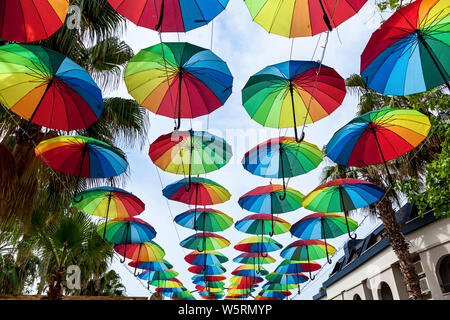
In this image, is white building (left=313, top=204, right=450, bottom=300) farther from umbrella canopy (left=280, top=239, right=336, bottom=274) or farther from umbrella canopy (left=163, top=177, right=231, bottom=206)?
umbrella canopy (left=163, top=177, right=231, bottom=206)

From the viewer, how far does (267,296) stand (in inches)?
922

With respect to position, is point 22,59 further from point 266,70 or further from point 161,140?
point 266,70

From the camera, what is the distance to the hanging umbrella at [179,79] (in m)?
5.52

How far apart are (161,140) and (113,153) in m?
1.19

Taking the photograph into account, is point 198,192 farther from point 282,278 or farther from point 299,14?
point 282,278

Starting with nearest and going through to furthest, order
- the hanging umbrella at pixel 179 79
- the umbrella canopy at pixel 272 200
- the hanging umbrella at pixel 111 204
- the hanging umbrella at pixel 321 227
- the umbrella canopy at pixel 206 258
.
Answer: the hanging umbrella at pixel 179 79 < the hanging umbrella at pixel 111 204 < the umbrella canopy at pixel 272 200 < the hanging umbrella at pixel 321 227 < the umbrella canopy at pixel 206 258

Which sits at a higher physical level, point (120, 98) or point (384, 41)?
point (120, 98)

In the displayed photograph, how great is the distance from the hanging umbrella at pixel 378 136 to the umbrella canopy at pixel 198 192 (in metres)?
3.89

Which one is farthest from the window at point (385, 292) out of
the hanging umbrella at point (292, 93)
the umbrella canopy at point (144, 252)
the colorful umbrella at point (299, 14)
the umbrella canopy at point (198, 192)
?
the colorful umbrella at point (299, 14)

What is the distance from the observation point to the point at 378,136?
22.6 feet

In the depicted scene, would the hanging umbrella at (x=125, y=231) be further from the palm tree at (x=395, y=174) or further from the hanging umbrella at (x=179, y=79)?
the palm tree at (x=395, y=174)
